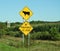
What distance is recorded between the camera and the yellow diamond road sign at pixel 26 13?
15.6 m

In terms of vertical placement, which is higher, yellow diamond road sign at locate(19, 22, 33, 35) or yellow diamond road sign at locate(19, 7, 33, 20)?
yellow diamond road sign at locate(19, 7, 33, 20)

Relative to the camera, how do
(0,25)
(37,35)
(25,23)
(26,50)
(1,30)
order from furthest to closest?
(0,25)
(1,30)
(37,35)
(26,50)
(25,23)

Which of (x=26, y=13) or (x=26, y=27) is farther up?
(x=26, y=13)

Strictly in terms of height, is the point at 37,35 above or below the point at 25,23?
below

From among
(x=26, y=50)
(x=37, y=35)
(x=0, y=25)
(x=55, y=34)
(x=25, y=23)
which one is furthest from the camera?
Answer: (x=0, y=25)

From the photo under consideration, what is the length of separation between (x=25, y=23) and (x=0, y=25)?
1478 inches

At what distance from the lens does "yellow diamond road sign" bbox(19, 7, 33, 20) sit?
1560 centimetres

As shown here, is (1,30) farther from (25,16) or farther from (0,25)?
(25,16)

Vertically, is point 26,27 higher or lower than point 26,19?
lower

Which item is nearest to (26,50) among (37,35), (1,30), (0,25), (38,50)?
(38,50)

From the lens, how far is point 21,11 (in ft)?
51.8

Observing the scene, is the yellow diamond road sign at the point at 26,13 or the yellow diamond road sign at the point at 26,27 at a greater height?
the yellow diamond road sign at the point at 26,13

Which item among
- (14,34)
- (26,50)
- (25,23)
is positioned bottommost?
(14,34)

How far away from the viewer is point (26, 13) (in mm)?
15844
